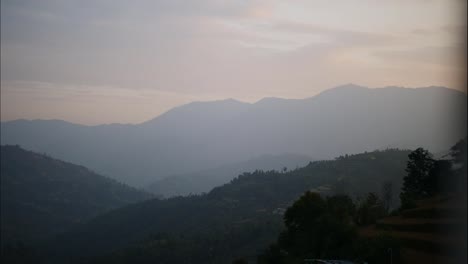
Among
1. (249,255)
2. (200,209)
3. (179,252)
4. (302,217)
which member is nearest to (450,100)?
(302,217)

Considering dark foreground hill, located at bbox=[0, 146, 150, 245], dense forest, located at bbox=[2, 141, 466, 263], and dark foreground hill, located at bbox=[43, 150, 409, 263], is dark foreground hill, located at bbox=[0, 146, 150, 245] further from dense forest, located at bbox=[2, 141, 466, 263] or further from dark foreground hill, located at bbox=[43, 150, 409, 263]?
dark foreground hill, located at bbox=[43, 150, 409, 263]

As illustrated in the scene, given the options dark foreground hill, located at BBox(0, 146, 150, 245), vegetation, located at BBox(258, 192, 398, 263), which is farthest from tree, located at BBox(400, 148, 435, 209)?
dark foreground hill, located at BBox(0, 146, 150, 245)

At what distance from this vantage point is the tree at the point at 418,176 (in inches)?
1040

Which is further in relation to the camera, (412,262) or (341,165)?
(341,165)

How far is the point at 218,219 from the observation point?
74.8 meters

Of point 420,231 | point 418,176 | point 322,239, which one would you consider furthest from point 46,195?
point 420,231

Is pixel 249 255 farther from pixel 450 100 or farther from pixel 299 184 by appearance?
pixel 450 100

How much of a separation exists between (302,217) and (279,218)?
43.5 meters

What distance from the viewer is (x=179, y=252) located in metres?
58.6

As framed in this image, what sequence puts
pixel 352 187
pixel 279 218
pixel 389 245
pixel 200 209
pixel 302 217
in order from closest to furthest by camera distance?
1. pixel 389 245
2. pixel 302 217
3. pixel 279 218
4. pixel 352 187
5. pixel 200 209

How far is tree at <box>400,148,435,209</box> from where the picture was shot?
26405mm

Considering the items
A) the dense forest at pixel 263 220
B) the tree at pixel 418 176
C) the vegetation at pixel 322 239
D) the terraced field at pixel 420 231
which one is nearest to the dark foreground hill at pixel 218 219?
the dense forest at pixel 263 220

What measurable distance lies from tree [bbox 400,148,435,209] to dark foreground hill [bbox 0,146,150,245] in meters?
85.2

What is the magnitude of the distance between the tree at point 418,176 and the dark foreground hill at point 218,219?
2679 cm
